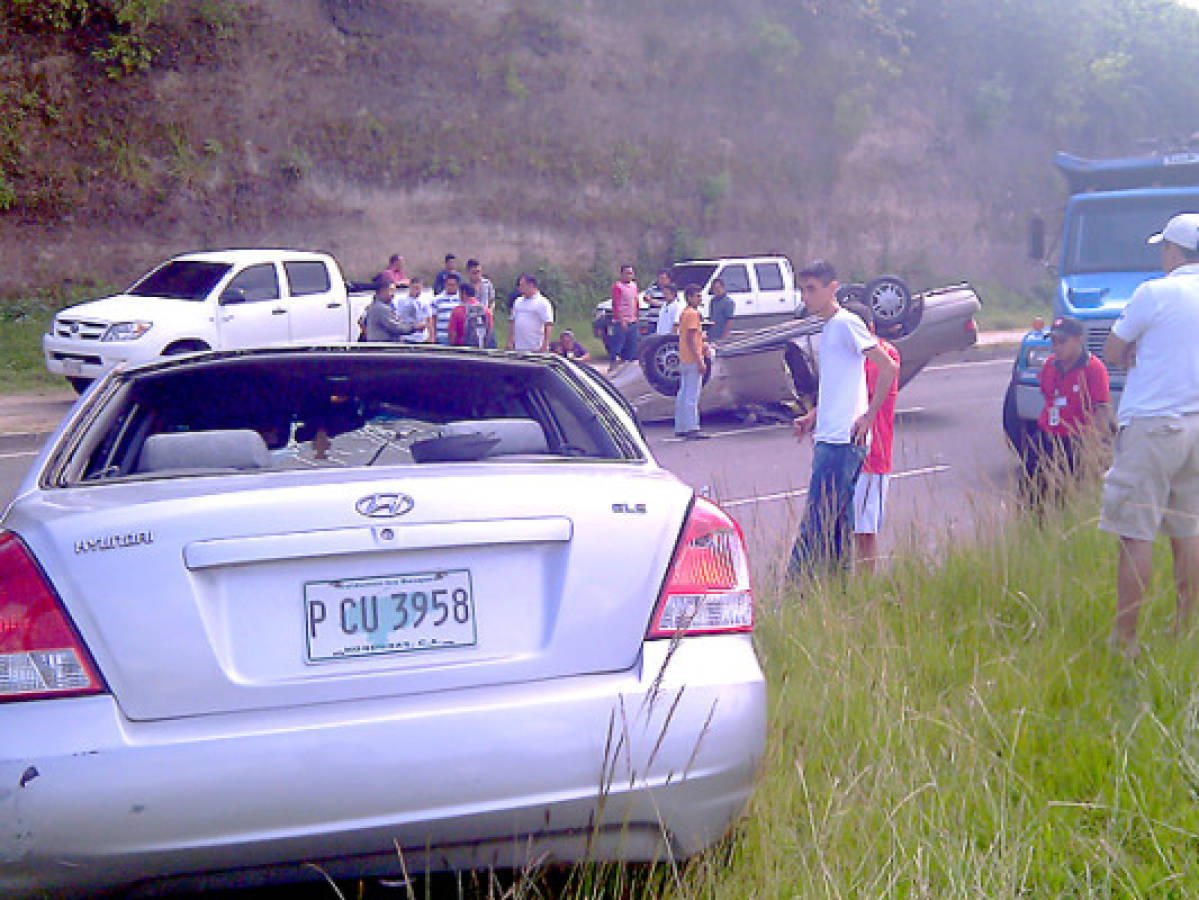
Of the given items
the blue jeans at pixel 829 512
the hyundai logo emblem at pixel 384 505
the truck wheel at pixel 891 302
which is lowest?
the truck wheel at pixel 891 302

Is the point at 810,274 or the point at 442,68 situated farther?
the point at 442,68

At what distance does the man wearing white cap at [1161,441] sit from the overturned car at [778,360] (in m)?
9.66

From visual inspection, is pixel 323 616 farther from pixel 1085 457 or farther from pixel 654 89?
pixel 654 89

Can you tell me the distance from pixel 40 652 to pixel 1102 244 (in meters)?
12.7

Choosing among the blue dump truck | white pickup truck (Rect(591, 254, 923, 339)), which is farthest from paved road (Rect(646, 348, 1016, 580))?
white pickup truck (Rect(591, 254, 923, 339))

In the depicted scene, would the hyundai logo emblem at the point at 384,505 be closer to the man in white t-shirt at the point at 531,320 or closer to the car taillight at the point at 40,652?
the car taillight at the point at 40,652

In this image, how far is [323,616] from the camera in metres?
2.89

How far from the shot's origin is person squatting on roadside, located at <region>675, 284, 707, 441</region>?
49.6 ft

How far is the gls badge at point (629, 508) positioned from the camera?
3.18m

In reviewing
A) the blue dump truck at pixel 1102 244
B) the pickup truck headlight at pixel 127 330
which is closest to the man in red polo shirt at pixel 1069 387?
the blue dump truck at pixel 1102 244

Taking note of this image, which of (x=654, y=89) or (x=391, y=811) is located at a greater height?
(x=391, y=811)

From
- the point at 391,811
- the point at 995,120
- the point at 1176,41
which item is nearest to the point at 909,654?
the point at 391,811

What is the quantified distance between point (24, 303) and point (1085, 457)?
19.1 metres

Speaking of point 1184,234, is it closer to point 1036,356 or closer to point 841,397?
point 841,397
